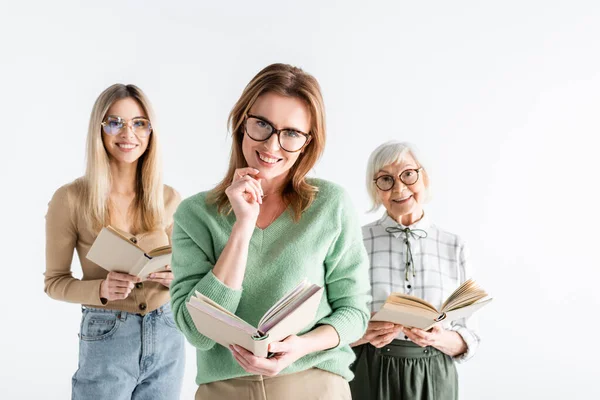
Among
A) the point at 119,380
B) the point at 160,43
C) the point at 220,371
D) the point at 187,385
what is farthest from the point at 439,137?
the point at 220,371

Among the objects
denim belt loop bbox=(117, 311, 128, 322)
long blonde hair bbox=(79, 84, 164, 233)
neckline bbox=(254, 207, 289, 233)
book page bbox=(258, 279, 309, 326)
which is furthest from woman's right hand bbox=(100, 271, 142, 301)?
book page bbox=(258, 279, 309, 326)

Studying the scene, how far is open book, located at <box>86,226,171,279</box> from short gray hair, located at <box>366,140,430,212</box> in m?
0.90

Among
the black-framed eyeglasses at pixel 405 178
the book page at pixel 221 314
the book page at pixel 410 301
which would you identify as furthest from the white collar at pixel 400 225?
the book page at pixel 221 314

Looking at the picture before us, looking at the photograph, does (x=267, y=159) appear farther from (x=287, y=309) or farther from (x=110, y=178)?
(x=110, y=178)

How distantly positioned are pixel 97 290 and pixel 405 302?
129 cm

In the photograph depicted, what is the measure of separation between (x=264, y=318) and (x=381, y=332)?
984mm

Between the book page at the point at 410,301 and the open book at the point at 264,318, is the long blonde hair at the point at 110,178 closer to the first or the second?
the book page at the point at 410,301

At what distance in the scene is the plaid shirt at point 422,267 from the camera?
294cm

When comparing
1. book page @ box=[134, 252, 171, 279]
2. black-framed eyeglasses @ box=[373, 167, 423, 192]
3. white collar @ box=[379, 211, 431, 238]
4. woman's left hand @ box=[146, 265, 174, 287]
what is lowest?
woman's left hand @ box=[146, 265, 174, 287]

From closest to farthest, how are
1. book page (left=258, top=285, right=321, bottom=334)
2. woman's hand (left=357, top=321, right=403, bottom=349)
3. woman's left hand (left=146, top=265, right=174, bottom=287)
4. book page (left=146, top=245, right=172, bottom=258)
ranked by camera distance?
book page (left=258, top=285, right=321, bottom=334)
woman's hand (left=357, top=321, right=403, bottom=349)
book page (left=146, top=245, right=172, bottom=258)
woman's left hand (left=146, top=265, right=174, bottom=287)

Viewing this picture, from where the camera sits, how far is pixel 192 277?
212 cm

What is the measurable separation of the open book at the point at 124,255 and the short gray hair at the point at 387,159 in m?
0.90

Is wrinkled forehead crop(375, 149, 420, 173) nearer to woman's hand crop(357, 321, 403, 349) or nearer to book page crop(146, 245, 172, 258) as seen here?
woman's hand crop(357, 321, 403, 349)

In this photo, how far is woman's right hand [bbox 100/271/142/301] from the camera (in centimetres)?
297
